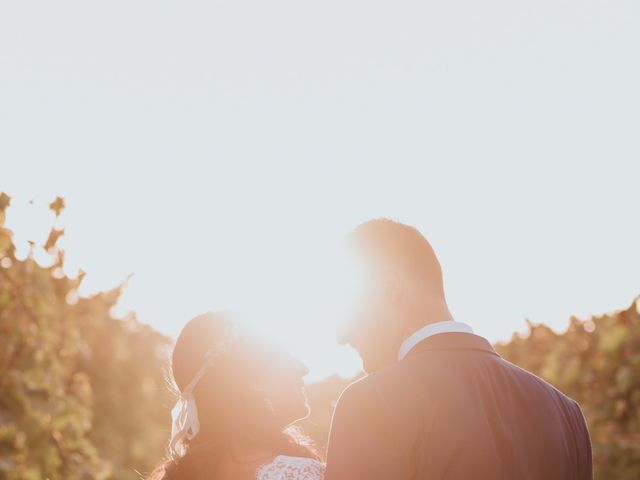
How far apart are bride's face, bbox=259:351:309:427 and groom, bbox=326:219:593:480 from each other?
43.2 inches

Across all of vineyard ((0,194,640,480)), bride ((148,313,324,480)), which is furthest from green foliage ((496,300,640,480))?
bride ((148,313,324,480))

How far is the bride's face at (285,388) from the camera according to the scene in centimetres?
495

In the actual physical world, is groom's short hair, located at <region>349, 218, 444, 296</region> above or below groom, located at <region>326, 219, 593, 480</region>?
above

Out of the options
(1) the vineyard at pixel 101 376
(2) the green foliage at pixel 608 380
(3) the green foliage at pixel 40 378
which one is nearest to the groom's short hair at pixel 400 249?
(1) the vineyard at pixel 101 376

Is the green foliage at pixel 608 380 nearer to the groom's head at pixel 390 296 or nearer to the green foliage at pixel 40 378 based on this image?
the green foliage at pixel 40 378

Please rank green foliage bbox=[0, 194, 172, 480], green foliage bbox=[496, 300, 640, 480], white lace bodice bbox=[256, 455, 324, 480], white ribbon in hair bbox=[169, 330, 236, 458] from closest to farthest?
white lace bodice bbox=[256, 455, 324, 480] < white ribbon in hair bbox=[169, 330, 236, 458] < green foliage bbox=[0, 194, 172, 480] < green foliage bbox=[496, 300, 640, 480]

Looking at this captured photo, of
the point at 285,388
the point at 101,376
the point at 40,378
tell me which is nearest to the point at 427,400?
the point at 285,388

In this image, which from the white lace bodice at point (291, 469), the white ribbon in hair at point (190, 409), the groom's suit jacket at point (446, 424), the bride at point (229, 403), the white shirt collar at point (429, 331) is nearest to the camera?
the groom's suit jacket at point (446, 424)

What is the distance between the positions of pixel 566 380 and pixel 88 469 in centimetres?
812

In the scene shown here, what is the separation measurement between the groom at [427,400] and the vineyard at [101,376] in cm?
210

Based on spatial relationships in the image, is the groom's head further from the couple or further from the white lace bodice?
the white lace bodice

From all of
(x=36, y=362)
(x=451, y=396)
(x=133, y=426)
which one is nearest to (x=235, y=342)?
(x=451, y=396)

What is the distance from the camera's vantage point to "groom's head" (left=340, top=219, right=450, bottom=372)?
390 cm

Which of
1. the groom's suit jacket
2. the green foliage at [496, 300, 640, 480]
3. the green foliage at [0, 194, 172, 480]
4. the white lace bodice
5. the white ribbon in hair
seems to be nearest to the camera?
the groom's suit jacket
